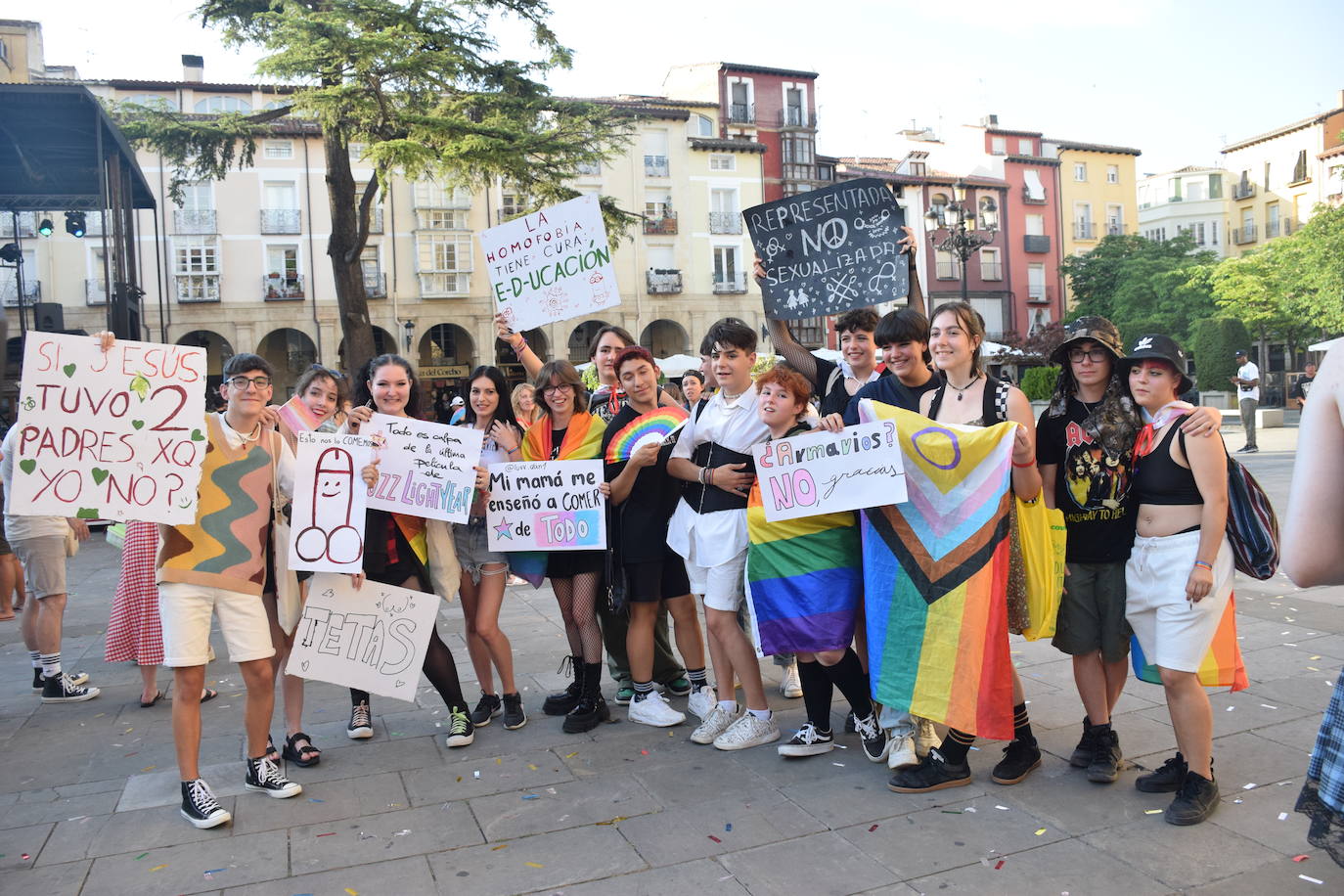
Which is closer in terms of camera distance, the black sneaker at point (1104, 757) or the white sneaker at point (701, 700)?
the black sneaker at point (1104, 757)

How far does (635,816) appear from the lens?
3.96 metres

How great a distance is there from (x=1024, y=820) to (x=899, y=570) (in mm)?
1059

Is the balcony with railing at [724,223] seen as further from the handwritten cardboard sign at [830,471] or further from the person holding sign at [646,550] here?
the handwritten cardboard sign at [830,471]

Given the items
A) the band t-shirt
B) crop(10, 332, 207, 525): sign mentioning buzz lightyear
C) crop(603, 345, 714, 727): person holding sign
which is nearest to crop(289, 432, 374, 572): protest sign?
crop(10, 332, 207, 525): sign mentioning buzz lightyear

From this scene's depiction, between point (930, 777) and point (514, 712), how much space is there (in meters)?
2.19

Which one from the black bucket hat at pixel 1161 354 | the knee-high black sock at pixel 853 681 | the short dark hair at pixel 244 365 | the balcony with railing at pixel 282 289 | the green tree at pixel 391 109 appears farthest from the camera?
the balcony with railing at pixel 282 289

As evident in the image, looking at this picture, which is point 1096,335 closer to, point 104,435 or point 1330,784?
point 1330,784

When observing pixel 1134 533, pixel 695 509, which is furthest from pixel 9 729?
pixel 1134 533

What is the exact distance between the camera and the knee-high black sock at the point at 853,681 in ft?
15.0

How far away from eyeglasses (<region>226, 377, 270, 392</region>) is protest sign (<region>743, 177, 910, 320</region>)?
2665mm

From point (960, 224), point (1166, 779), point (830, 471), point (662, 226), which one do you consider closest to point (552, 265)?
point (830, 471)

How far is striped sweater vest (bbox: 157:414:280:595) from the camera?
407 cm

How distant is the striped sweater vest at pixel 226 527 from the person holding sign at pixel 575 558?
1.45 meters

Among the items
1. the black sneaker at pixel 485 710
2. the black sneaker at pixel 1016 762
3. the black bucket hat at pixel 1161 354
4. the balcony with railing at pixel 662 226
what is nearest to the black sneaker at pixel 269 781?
the black sneaker at pixel 485 710
